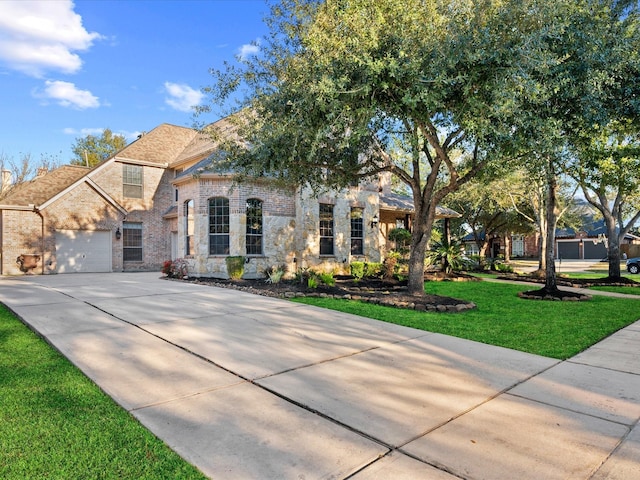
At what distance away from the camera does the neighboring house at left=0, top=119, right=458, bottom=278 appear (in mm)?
14641

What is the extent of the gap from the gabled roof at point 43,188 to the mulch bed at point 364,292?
969 centimetres

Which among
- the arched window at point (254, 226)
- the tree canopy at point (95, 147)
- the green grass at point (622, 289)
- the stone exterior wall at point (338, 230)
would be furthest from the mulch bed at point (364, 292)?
the tree canopy at point (95, 147)

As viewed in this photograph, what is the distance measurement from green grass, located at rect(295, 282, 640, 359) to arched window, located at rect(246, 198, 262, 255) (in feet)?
18.2

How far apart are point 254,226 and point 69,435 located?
1223 centimetres

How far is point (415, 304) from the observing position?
8.79 metres

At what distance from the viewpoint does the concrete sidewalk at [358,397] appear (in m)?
2.63

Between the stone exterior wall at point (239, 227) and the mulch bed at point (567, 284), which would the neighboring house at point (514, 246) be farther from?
the stone exterior wall at point (239, 227)

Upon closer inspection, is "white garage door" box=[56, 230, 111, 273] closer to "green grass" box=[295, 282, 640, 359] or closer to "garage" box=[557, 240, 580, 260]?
"green grass" box=[295, 282, 640, 359]

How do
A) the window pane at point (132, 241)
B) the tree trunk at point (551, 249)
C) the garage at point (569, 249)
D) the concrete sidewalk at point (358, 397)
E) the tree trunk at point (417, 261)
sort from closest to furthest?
the concrete sidewalk at point (358, 397)
the tree trunk at point (417, 261)
the tree trunk at point (551, 249)
the window pane at point (132, 241)
the garage at point (569, 249)

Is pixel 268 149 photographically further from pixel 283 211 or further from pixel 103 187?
pixel 103 187

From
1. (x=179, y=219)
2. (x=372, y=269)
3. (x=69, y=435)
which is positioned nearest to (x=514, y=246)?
(x=372, y=269)

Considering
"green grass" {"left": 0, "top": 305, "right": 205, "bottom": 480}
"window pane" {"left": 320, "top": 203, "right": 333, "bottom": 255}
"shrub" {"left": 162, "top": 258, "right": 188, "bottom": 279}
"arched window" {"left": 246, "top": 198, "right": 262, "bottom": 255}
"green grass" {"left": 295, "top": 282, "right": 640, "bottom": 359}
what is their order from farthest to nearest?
1. "window pane" {"left": 320, "top": 203, "right": 333, "bottom": 255}
2. "arched window" {"left": 246, "top": 198, "right": 262, "bottom": 255}
3. "shrub" {"left": 162, "top": 258, "right": 188, "bottom": 279}
4. "green grass" {"left": 295, "top": 282, "right": 640, "bottom": 359}
5. "green grass" {"left": 0, "top": 305, "right": 205, "bottom": 480}

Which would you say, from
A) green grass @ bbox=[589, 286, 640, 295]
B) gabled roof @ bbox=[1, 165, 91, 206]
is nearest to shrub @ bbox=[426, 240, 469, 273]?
green grass @ bbox=[589, 286, 640, 295]

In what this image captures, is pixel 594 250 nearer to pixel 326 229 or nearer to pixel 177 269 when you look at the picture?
pixel 326 229
